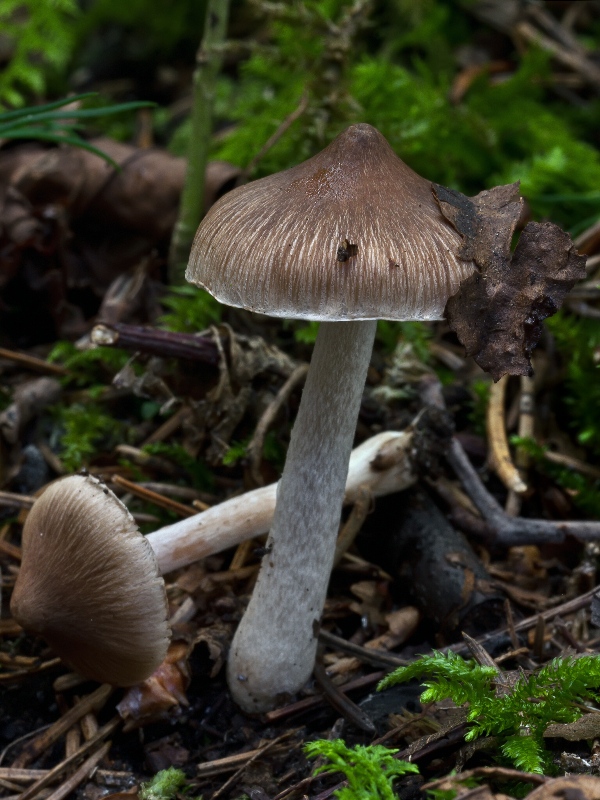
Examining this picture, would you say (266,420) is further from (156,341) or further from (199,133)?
(199,133)

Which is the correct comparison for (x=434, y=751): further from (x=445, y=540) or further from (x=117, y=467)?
(x=117, y=467)

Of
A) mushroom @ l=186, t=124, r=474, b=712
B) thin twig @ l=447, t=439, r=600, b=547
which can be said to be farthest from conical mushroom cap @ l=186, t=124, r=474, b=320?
thin twig @ l=447, t=439, r=600, b=547

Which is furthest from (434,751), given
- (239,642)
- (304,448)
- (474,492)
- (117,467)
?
(117,467)

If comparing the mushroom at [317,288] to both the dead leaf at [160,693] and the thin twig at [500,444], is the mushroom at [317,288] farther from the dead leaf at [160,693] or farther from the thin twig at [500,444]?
the thin twig at [500,444]

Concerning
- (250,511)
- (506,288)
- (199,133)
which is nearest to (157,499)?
(250,511)

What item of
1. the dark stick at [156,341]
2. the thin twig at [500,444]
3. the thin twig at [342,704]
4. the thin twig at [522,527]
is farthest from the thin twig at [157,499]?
the thin twig at [500,444]

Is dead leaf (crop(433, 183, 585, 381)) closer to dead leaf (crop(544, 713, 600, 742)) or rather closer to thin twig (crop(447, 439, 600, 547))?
dead leaf (crop(544, 713, 600, 742))
